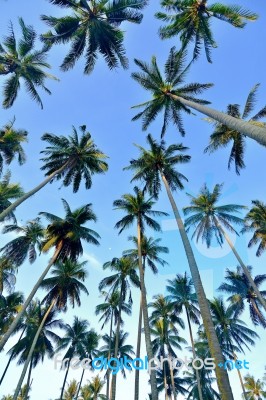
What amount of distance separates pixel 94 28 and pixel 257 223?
997 inches

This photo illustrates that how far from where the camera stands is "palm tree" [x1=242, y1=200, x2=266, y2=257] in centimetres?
2924

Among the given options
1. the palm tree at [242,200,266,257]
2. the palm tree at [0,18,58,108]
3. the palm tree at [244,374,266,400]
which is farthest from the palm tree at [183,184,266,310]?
the palm tree at [244,374,266,400]

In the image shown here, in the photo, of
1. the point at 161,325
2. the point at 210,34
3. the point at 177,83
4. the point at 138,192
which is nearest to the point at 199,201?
the point at 138,192

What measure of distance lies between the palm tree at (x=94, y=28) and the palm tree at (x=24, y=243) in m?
16.7

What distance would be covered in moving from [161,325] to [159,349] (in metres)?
4.33

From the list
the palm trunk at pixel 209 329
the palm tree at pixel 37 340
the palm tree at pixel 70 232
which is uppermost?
the palm tree at pixel 70 232

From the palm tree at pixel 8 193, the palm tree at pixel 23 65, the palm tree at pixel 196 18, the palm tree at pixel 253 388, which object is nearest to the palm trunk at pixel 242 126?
the palm tree at pixel 196 18

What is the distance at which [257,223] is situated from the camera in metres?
30.2

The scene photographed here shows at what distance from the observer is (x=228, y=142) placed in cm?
1959

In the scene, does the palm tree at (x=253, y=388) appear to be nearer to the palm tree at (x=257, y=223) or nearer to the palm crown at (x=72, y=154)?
the palm tree at (x=257, y=223)

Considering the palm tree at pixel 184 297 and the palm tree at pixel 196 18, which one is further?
the palm tree at pixel 184 297

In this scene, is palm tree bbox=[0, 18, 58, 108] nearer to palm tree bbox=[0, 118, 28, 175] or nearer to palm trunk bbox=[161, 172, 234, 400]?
palm tree bbox=[0, 118, 28, 175]

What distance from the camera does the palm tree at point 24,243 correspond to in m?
25.3

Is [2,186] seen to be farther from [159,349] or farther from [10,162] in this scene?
[159,349]
